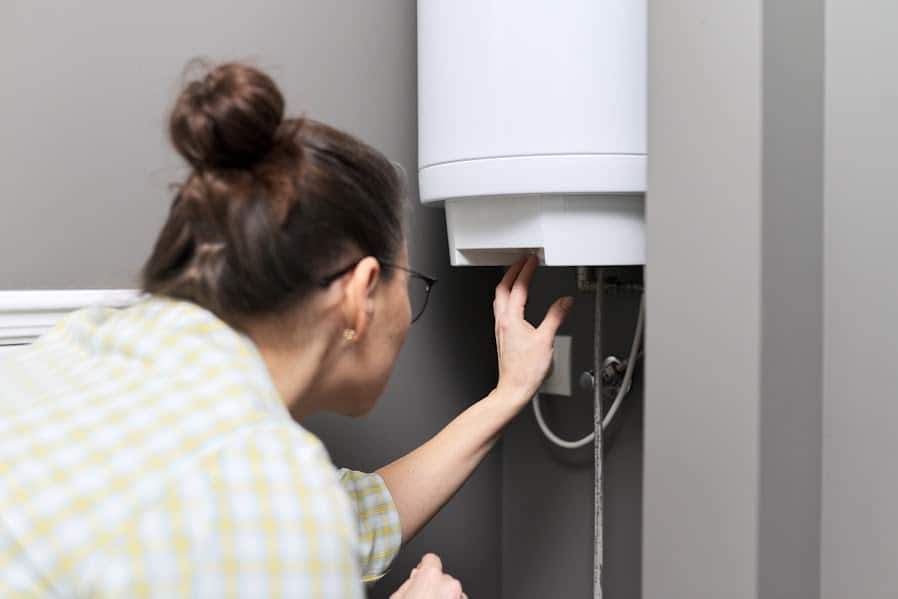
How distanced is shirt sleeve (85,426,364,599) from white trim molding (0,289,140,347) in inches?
17.4

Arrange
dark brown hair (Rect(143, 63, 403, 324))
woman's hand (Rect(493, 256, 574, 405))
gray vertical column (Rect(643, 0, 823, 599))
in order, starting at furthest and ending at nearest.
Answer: woman's hand (Rect(493, 256, 574, 405))
gray vertical column (Rect(643, 0, 823, 599))
dark brown hair (Rect(143, 63, 403, 324))

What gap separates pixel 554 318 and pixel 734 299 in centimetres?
28

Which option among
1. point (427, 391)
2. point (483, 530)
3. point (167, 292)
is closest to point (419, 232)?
point (427, 391)

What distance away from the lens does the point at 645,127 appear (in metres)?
1.04

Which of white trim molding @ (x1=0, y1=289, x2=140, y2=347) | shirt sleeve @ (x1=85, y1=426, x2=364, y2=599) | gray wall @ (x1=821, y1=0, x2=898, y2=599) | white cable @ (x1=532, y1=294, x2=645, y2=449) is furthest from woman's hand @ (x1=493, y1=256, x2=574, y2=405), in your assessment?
shirt sleeve @ (x1=85, y1=426, x2=364, y2=599)

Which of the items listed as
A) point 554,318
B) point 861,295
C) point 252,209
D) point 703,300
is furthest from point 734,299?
point 252,209

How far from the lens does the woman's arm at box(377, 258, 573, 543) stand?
1.09 m

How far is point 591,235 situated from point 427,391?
442 millimetres

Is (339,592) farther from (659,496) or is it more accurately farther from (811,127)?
(811,127)

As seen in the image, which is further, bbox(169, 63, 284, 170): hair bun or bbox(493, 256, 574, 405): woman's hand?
bbox(493, 256, 574, 405): woman's hand

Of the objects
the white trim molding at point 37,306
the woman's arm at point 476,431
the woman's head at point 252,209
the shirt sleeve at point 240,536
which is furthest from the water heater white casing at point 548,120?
the shirt sleeve at point 240,536

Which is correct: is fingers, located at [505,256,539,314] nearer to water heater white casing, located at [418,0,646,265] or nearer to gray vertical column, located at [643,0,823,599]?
water heater white casing, located at [418,0,646,265]

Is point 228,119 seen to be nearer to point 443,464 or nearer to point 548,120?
point 548,120

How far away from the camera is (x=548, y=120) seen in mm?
1029
